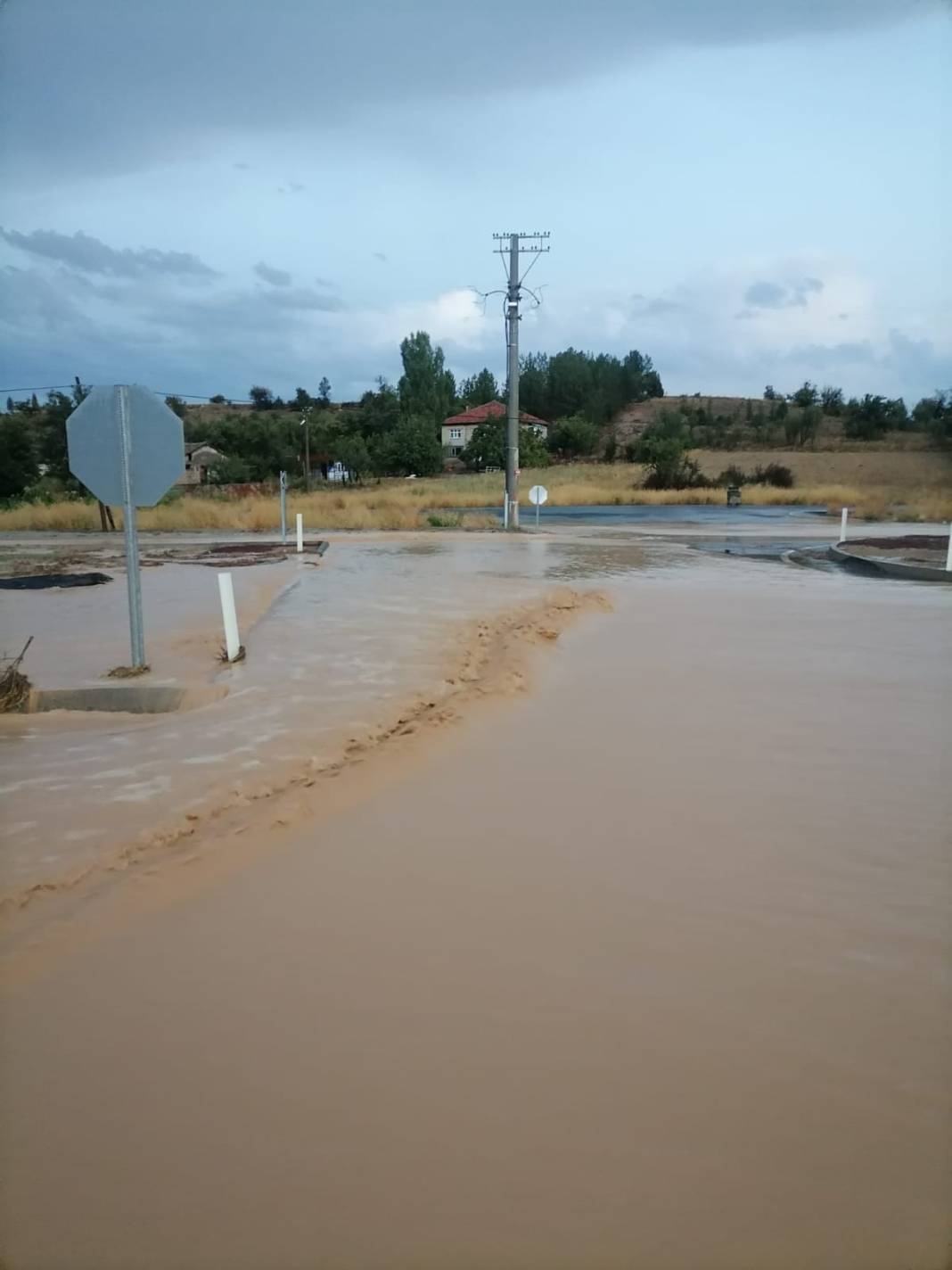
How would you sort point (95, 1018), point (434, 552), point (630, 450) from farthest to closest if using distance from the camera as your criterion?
point (630, 450) → point (434, 552) → point (95, 1018)

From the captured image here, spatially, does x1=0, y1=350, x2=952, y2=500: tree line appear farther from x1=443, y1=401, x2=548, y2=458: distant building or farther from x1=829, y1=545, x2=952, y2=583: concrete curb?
x1=829, y1=545, x2=952, y2=583: concrete curb

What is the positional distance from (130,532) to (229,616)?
144cm

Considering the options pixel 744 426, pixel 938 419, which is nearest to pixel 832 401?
pixel 744 426

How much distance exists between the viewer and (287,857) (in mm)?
4887

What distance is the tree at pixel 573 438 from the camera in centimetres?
9344

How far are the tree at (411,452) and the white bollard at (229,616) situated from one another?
67003 mm

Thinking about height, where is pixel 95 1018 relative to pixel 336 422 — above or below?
below

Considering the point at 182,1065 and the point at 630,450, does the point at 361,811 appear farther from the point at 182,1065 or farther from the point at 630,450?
the point at 630,450

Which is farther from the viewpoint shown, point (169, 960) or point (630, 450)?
point (630, 450)

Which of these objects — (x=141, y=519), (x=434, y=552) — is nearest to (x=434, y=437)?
(x=141, y=519)

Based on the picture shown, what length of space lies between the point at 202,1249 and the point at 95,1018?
4.09 ft

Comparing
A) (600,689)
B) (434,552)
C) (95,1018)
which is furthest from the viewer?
(434,552)

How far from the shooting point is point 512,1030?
3312 mm

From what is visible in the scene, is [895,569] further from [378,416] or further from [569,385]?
[569,385]
